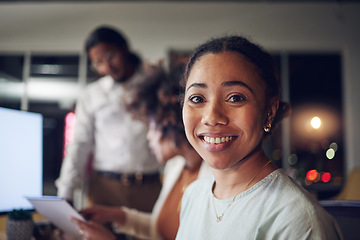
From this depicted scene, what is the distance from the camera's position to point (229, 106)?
2.57 ft

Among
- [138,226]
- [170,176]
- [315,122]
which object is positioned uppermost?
[315,122]

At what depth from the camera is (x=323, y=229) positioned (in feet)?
2.09

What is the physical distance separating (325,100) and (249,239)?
5100mm

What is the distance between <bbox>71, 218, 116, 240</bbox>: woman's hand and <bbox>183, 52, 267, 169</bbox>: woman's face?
0.60m

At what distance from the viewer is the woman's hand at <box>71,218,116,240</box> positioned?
121 cm

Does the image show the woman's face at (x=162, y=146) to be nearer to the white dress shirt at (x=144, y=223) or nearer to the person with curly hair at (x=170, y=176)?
the person with curly hair at (x=170, y=176)

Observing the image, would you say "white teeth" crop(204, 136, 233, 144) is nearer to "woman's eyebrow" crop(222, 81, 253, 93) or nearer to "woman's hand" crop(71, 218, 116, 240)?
"woman's eyebrow" crop(222, 81, 253, 93)

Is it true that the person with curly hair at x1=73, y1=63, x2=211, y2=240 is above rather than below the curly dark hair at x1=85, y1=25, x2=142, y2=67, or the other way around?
below

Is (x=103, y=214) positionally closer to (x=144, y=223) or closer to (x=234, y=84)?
(x=144, y=223)

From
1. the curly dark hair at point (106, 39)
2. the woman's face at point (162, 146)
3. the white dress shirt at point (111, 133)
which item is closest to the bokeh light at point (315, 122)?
the woman's face at point (162, 146)

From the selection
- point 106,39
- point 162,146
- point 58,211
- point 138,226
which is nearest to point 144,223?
point 138,226

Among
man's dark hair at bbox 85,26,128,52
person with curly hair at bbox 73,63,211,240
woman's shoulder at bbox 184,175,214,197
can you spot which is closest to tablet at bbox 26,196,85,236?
person with curly hair at bbox 73,63,211,240

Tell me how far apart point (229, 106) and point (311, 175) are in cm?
377

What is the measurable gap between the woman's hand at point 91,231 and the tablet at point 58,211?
0.07ft
